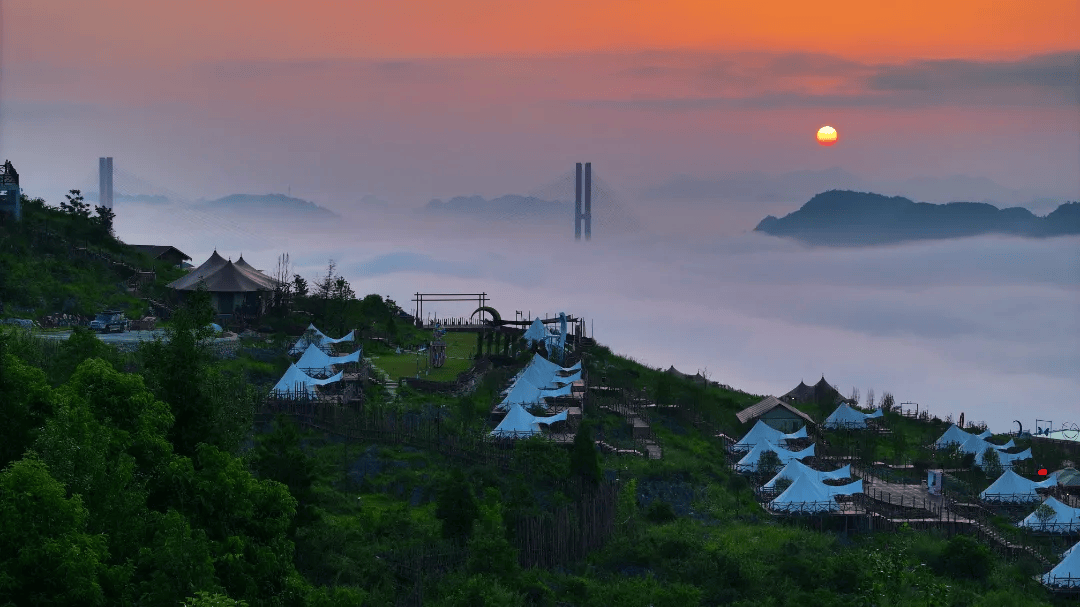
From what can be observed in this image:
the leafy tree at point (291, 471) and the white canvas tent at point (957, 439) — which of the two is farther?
the white canvas tent at point (957, 439)

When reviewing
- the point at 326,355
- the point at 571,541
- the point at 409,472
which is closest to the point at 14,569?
the point at 571,541

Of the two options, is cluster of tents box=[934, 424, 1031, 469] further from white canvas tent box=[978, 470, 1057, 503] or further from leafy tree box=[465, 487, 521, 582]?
leafy tree box=[465, 487, 521, 582]

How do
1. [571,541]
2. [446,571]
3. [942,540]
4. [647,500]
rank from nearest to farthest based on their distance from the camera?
1. [446,571]
2. [571,541]
3. [942,540]
4. [647,500]

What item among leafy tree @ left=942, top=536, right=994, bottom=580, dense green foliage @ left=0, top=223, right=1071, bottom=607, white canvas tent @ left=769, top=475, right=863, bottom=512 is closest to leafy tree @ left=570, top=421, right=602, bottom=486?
dense green foliage @ left=0, top=223, right=1071, bottom=607

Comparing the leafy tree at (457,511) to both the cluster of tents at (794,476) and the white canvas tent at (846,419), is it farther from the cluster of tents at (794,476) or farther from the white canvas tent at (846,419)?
the white canvas tent at (846,419)

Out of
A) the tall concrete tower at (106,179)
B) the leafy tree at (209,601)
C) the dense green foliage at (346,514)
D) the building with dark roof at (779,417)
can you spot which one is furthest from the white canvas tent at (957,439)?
the tall concrete tower at (106,179)

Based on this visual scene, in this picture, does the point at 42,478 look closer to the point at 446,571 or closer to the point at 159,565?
the point at 159,565
